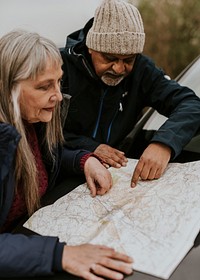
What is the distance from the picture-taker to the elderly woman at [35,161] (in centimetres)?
87

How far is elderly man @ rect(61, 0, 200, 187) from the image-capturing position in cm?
137

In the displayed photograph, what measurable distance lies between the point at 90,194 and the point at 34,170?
0.19 m

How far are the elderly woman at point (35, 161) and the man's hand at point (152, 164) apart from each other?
0.10 m

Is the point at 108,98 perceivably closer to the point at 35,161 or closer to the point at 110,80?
the point at 110,80

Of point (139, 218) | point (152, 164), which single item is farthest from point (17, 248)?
point (152, 164)

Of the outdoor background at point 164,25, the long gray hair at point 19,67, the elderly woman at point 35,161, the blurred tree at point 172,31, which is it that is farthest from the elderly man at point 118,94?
the blurred tree at point 172,31

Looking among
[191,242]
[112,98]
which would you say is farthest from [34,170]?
[112,98]

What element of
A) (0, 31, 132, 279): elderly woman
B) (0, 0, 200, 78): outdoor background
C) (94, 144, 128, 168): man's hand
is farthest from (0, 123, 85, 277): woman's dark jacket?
(0, 0, 200, 78): outdoor background

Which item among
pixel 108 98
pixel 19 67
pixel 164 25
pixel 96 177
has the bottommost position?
pixel 96 177

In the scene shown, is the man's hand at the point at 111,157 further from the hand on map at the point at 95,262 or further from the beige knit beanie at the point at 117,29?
the hand on map at the point at 95,262

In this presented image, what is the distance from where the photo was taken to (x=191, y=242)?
95 cm

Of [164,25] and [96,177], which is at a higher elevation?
[164,25]

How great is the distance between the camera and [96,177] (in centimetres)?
125

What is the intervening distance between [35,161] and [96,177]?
20 centimetres
